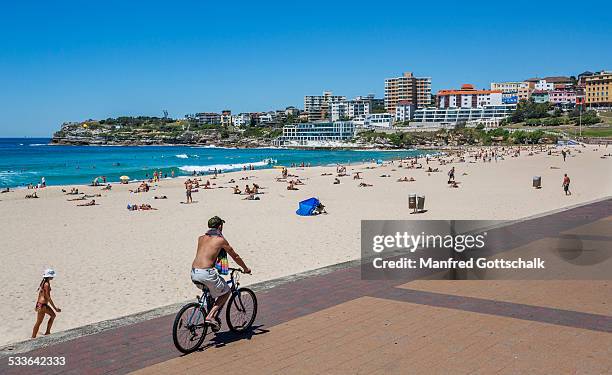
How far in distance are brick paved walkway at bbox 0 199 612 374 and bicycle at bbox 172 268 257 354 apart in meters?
0.14

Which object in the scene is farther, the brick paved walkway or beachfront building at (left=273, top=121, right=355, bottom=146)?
beachfront building at (left=273, top=121, right=355, bottom=146)

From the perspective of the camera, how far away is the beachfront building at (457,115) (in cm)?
15938

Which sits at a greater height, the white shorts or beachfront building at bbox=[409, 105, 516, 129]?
beachfront building at bbox=[409, 105, 516, 129]

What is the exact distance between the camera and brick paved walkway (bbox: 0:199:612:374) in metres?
5.30

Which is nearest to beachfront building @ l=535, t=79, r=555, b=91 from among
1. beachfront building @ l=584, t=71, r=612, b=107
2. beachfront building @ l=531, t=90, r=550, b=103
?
beachfront building @ l=531, t=90, r=550, b=103

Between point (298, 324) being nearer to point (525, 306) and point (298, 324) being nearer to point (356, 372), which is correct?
point (356, 372)

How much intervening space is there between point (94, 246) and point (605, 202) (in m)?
15.0

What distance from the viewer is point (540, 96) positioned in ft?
568

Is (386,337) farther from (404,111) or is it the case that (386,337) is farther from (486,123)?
(404,111)

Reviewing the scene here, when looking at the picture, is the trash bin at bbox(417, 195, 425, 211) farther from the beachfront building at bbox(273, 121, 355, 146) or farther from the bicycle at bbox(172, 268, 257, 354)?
the beachfront building at bbox(273, 121, 355, 146)

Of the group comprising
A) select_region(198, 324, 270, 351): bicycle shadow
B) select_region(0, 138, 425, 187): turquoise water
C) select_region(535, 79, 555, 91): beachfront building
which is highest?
select_region(535, 79, 555, 91): beachfront building

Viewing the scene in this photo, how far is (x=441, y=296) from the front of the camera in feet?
24.9

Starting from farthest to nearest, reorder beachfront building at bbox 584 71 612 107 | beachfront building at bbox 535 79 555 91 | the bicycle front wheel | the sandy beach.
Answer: beachfront building at bbox 535 79 555 91
beachfront building at bbox 584 71 612 107
the sandy beach
the bicycle front wheel

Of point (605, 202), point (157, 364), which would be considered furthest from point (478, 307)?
point (605, 202)
